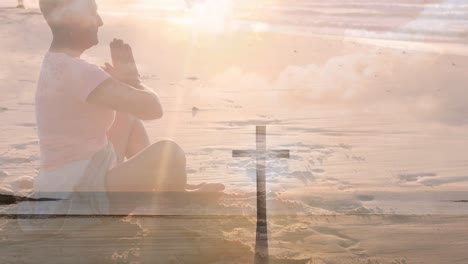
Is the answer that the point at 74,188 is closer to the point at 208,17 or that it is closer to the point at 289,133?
the point at 289,133

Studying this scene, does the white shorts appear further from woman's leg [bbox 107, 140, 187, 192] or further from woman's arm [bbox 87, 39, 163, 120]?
woman's arm [bbox 87, 39, 163, 120]

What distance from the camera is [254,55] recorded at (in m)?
11.6

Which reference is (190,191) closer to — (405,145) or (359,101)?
(405,145)

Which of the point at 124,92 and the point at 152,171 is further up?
the point at 124,92

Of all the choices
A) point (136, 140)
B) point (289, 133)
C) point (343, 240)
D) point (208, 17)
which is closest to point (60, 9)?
point (136, 140)

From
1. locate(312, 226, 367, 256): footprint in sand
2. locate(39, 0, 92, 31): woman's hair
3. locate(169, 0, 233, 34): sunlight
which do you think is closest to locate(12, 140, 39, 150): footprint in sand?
locate(39, 0, 92, 31): woman's hair

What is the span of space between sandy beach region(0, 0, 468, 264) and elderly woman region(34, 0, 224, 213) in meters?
0.23

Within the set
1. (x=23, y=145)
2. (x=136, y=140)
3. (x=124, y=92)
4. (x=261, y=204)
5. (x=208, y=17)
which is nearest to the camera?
(x=124, y=92)

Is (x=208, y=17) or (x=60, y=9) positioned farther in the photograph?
(x=208, y=17)

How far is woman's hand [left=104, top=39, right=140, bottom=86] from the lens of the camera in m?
3.78

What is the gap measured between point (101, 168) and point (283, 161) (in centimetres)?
259

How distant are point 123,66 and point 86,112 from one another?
0.39m

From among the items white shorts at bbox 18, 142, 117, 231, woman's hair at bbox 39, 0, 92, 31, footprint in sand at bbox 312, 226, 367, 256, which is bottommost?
footprint in sand at bbox 312, 226, 367, 256

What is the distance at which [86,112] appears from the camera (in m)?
3.59
